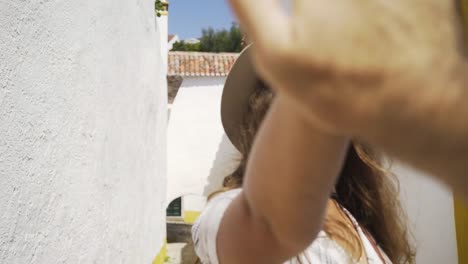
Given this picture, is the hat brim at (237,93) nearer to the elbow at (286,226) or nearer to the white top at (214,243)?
the white top at (214,243)

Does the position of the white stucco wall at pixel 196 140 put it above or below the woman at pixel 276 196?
below

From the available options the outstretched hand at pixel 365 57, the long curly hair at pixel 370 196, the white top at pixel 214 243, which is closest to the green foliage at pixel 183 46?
the long curly hair at pixel 370 196

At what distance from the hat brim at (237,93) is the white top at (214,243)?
0.59 feet

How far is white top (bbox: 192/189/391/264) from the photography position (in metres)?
0.55

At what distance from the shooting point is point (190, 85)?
8336 mm

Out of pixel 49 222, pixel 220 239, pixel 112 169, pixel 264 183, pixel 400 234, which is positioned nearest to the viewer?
pixel 264 183

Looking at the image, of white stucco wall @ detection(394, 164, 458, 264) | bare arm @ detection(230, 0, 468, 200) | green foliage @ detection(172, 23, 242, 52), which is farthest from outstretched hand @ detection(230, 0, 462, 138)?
green foliage @ detection(172, 23, 242, 52)

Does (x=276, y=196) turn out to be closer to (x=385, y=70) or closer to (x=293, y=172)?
(x=293, y=172)

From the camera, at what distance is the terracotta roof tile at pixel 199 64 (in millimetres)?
8219

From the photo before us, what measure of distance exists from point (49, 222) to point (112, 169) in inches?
37.3

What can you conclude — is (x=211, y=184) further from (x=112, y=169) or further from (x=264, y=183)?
(x=264, y=183)

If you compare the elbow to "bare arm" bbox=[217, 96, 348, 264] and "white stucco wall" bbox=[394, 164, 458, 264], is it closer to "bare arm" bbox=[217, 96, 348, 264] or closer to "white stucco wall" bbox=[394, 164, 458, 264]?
"bare arm" bbox=[217, 96, 348, 264]

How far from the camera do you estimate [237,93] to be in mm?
792

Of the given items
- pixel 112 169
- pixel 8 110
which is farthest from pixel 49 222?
pixel 112 169
